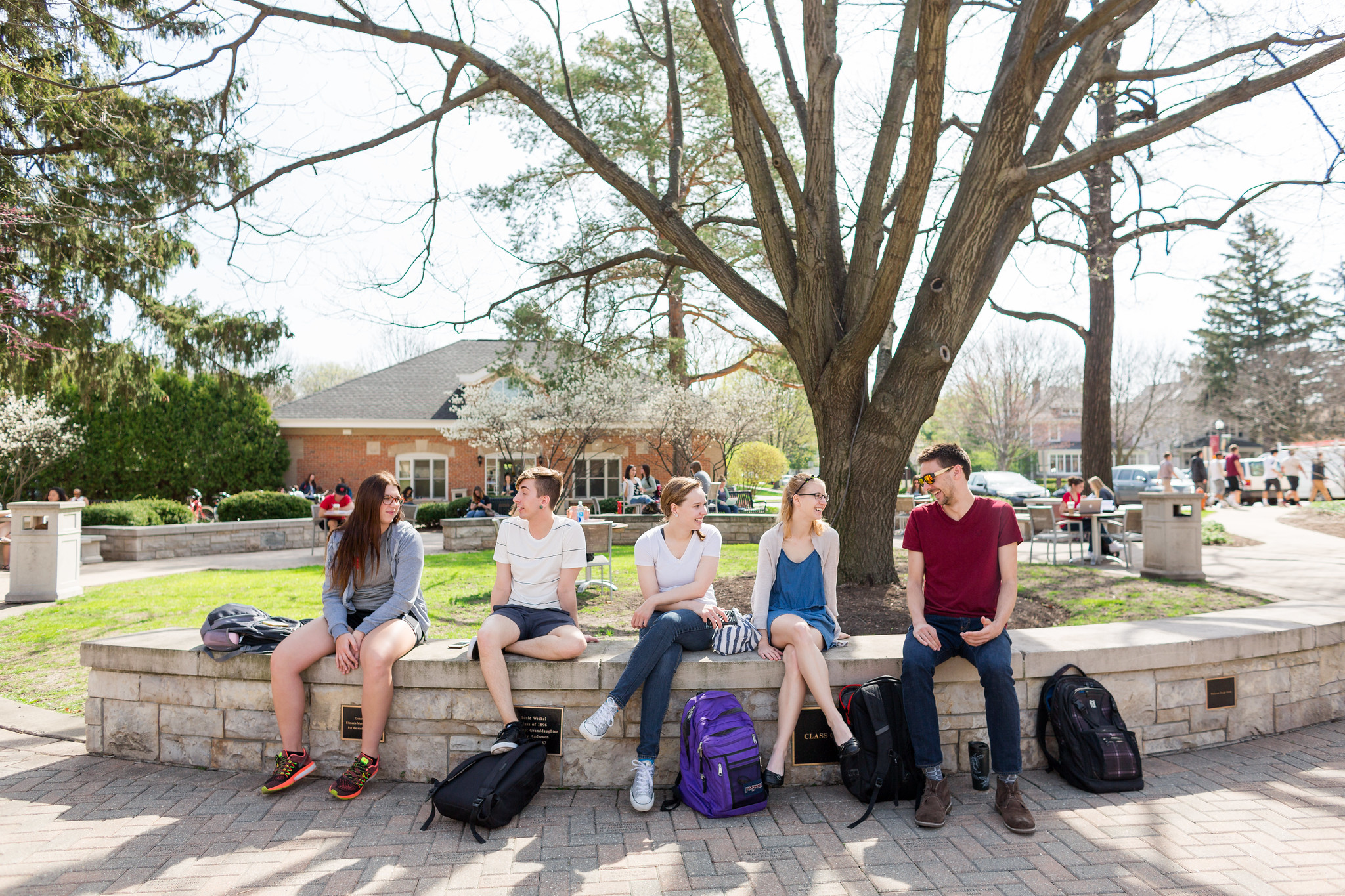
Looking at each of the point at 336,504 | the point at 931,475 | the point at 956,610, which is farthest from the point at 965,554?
the point at 336,504

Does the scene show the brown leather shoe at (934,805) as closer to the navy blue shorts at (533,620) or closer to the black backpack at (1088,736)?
the black backpack at (1088,736)

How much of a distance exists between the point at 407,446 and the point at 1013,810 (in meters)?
25.0

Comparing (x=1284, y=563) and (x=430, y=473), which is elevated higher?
(x=430, y=473)

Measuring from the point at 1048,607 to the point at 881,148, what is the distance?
14.1 feet

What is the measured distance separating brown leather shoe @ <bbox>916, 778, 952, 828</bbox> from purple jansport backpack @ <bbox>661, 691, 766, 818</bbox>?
0.67 metres

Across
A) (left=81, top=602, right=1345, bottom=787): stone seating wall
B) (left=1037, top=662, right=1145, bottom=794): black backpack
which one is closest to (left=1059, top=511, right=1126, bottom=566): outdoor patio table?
(left=81, top=602, right=1345, bottom=787): stone seating wall

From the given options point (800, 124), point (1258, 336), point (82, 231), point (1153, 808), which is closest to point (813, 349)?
point (800, 124)

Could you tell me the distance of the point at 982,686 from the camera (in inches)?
146

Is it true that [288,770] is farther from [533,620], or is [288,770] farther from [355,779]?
[533,620]

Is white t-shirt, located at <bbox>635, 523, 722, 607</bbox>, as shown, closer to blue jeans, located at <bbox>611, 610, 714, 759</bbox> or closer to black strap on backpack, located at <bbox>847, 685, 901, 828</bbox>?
blue jeans, located at <bbox>611, 610, 714, 759</bbox>

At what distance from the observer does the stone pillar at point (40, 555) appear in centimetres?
898

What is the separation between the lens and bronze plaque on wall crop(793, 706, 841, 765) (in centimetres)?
369

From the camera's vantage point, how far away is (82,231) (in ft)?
35.0

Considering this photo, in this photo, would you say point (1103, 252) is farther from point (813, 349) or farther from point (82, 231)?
point (82, 231)
